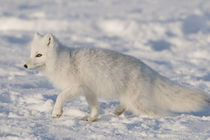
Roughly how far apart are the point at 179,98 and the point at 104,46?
3.95 m

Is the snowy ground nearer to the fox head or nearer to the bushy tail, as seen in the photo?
the bushy tail

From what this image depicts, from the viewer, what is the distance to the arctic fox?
10.7 ft

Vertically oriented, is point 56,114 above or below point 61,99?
below

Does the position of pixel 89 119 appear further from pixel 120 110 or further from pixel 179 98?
pixel 179 98

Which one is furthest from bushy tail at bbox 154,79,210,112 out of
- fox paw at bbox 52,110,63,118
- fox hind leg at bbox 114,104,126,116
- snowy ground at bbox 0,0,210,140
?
fox paw at bbox 52,110,63,118

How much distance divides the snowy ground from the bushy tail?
0.10 metres

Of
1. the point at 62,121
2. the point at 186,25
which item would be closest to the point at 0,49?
the point at 62,121

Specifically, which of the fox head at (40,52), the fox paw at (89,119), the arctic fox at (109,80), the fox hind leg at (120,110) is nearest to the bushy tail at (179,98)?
the arctic fox at (109,80)

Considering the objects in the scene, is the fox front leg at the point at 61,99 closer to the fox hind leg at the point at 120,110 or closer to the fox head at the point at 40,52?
the fox head at the point at 40,52

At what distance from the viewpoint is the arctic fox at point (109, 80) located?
3.26 metres

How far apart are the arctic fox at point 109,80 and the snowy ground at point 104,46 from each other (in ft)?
0.52

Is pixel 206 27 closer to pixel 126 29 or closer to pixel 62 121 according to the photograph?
pixel 126 29

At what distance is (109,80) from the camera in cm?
326

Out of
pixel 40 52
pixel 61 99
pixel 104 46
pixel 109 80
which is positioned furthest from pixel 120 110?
pixel 104 46
